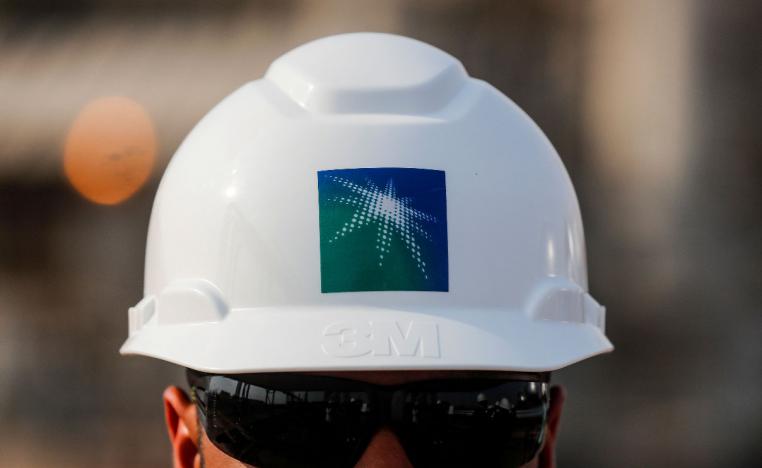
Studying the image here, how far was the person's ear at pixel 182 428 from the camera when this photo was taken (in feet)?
7.74

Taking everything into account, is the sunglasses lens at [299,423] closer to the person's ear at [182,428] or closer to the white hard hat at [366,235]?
the white hard hat at [366,235]

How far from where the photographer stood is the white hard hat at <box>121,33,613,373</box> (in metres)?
1.95

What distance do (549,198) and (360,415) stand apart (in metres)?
0.67

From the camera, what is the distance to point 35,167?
7.41m

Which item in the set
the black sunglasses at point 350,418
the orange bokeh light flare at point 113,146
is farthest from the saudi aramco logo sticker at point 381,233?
the orange bokeh light flare at point 113,146

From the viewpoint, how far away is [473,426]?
78.5 inches

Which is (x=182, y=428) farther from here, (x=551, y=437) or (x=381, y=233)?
(x=551, y=437)

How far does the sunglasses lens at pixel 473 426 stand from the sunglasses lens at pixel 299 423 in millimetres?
99

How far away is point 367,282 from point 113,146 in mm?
5203

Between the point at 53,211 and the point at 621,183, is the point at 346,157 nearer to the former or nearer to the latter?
the point at 621,183

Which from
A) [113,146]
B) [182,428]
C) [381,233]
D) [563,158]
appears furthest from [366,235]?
[113,146]

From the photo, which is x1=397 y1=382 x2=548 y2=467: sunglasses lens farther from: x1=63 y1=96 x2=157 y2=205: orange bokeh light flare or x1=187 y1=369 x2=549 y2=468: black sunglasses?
x1=63 y1=96 x2=157 y2=205: orange bokeh light flare

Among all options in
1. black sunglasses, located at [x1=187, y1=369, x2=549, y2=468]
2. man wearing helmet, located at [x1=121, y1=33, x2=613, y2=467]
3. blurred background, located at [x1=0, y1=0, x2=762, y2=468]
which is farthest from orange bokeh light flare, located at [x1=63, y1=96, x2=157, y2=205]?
black sunglasses, located at [x1=187, y1=369, x2=549, y2=468]

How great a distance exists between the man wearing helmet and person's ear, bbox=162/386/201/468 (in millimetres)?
153
